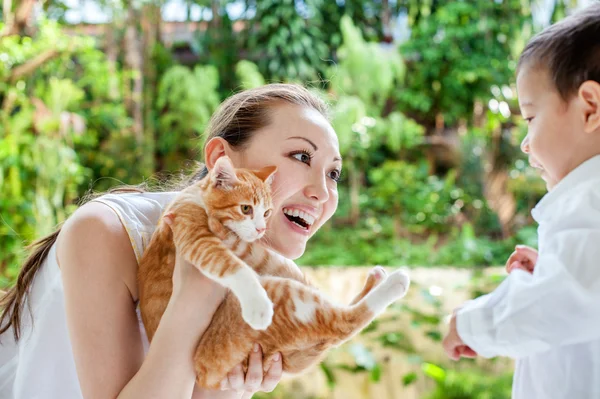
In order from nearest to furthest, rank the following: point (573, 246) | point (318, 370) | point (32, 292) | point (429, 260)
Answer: point (573, 246)
point (32, 292)
point (318, 370)
point (429, 260)

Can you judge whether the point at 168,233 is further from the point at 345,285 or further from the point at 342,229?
the point at 342,229

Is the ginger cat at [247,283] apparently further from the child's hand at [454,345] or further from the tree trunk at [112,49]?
the tree trunk at [112,49]

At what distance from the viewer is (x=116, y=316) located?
3.43 ft

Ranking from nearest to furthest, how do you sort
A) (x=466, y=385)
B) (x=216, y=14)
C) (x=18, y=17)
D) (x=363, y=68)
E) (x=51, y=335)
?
1. (x=51, y=335)
2. (x=466, y=385)
3. (x=18, y=17)
4. (x=363, y=68)
5. (x=216, y=14)

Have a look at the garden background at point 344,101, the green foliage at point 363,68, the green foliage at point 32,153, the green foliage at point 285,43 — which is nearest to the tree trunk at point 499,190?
the garden background at point 344,101

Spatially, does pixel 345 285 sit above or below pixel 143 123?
below

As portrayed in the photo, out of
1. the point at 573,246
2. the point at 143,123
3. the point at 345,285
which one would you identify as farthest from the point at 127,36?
the point at 573,246

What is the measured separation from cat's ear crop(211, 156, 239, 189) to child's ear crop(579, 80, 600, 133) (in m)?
0.51

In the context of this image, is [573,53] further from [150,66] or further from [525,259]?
[150,66]

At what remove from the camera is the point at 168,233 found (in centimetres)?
99

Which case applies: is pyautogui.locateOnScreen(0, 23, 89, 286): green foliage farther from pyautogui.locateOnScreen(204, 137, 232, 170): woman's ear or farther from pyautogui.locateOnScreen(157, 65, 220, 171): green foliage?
pyautogui.locateOnScreen(204, 137, 232, 170): woman's ear

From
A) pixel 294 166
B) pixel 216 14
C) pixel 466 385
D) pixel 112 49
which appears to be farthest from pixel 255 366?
pixel 216 14

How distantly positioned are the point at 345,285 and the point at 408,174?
1953mm

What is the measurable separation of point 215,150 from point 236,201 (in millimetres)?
260
